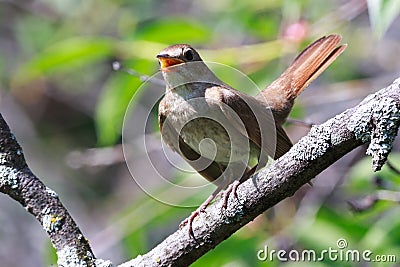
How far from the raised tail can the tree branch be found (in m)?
1.24

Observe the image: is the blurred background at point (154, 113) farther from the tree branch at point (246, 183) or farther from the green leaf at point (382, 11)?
the tree branch at point (246, 183)

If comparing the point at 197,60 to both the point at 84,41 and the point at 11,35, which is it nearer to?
the point at 84,41

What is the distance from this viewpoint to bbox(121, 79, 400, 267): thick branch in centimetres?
186

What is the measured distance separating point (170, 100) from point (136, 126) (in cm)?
349

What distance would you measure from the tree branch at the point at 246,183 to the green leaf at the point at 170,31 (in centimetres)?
156

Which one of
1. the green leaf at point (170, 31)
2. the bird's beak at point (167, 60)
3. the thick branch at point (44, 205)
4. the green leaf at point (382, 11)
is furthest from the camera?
the green leaf at point (170, 31)

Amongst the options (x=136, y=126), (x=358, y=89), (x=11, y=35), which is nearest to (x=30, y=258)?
(x=136, y=126)

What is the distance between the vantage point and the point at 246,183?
2199 millimetres

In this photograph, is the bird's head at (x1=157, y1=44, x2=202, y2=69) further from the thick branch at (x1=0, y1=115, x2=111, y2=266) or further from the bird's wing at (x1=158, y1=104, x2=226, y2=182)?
the thick branch at (x1=0, y1=115, x2=111, y2=266)

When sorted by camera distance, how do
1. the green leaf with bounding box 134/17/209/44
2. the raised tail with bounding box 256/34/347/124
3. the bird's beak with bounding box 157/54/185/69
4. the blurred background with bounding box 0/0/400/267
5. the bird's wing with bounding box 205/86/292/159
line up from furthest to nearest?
the green leaf with bounding box 134/17/209/44 → the raised tail with bounding box 256/34/347/124 → the blurred background with bounding box 0/0/400/267 → the bird's beak with bounding box 157/54/185/69 → the bird's wing with bounding box 205/86/292/159

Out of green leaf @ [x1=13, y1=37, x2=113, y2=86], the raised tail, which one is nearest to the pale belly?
the raised tail

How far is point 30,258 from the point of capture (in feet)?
21.2

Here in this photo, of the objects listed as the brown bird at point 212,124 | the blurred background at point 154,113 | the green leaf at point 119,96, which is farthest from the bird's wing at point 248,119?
the green leaf at point 119,96

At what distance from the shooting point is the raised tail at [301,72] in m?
3.48
